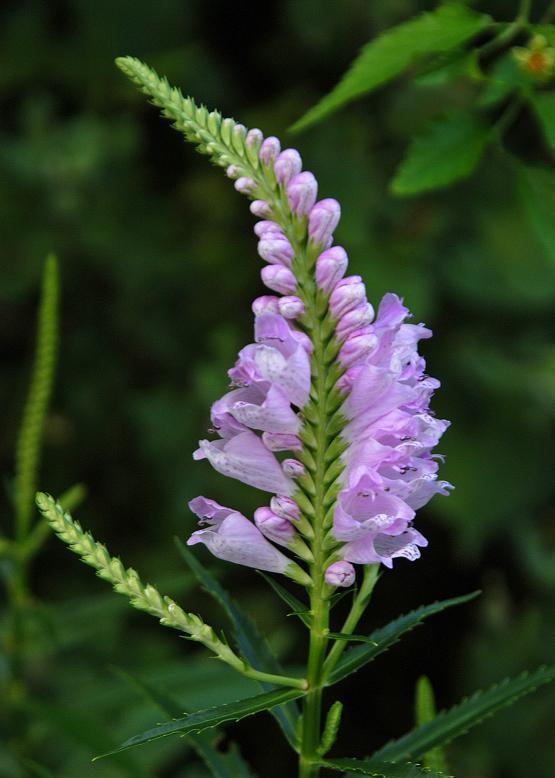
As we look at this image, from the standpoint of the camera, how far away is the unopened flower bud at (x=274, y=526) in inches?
43.3

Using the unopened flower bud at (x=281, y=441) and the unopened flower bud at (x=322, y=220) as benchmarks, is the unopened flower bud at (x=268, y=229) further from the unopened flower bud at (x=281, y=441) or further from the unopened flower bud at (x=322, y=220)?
the unopened flower bud at (x=281, y=441)

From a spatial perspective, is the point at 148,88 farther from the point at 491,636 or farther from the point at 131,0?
the point at 131,0

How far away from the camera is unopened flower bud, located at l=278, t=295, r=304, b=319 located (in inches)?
41.5

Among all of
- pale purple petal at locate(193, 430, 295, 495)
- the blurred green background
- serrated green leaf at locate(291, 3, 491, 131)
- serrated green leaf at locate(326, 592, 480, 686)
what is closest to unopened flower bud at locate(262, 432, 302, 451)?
pale purple petal at locate(193, 430, 295, 495)

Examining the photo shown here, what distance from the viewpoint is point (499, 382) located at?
3650 millimetres

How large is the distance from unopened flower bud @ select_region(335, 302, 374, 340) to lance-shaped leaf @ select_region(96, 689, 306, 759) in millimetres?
390

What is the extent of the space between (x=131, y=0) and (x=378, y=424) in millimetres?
3493

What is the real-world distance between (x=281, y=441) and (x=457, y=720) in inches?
16.0

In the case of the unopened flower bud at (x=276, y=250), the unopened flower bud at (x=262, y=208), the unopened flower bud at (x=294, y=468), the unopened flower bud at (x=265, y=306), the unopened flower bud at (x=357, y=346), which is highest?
the unopened flower bud at (x=262, y=208)

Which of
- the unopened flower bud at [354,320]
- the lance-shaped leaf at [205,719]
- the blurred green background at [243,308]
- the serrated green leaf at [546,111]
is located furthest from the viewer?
the blurred green background at [243,308]

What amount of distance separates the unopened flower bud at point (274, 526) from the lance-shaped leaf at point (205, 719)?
17cm

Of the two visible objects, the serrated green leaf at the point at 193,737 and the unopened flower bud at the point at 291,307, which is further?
the serrated green leaf at the point at 193,737

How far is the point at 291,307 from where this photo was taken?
1054 mm

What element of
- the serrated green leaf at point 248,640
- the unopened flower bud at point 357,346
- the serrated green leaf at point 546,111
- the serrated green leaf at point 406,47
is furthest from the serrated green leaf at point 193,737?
the serrated green leaf at point 546,111
